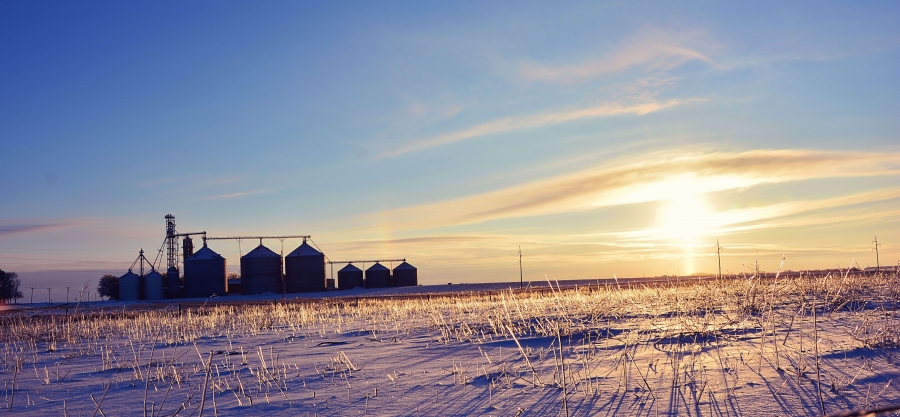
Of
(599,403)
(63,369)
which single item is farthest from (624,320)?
(63,369)

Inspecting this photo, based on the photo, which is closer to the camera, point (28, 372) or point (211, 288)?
point (28, 372)

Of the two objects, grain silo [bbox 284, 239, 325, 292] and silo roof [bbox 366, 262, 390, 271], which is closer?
grain silo [bbox 284, 239, 325, 292]

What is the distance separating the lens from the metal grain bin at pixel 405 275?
95.6 metres

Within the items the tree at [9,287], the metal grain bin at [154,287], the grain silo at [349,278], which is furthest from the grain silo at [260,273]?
the tree at [9,287]

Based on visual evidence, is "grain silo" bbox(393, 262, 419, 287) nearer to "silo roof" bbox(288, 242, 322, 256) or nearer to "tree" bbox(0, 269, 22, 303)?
"silo roof" bbox(288, 242, 322, 256)

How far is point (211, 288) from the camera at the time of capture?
76.1 meters

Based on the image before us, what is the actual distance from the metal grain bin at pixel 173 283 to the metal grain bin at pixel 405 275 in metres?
30.7

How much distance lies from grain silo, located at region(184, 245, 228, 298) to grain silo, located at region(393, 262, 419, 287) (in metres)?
27.4

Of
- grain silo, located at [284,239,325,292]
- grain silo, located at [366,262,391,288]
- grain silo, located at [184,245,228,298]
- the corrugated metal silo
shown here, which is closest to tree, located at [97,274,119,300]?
the corrugated metal silo

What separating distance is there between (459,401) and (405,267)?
91039mm

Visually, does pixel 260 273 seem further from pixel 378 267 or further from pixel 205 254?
pixel 378 267

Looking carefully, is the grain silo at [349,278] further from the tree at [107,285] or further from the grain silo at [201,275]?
the tree at [107,285]

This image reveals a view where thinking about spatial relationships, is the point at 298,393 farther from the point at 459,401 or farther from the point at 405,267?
the point at 405,267

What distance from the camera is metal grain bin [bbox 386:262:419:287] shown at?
9562 centimetres
